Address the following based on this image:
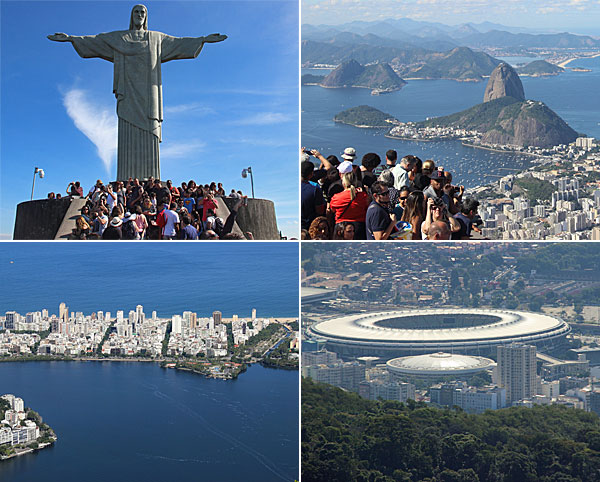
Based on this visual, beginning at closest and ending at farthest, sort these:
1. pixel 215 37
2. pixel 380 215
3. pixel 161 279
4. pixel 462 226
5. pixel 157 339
Answer: 1. pixel 380 215
2. pixel 462 226
3. pixel 215 37
4. pixel 157 339
5. pixel 161 279

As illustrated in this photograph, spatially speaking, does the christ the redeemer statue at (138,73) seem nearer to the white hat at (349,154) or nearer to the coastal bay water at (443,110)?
the white hat at (349,154)

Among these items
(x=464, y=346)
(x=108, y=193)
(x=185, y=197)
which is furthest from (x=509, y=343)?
(x=108, y=193)

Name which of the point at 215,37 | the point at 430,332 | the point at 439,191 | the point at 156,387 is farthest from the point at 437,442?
the point at 215,37

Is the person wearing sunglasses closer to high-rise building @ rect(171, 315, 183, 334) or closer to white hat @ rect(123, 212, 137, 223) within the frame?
white hat @ rect(123, 212, 137, 223)

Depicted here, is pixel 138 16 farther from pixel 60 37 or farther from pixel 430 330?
pixel 430 330

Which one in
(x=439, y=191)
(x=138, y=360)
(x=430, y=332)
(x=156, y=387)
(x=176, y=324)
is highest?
(x=439, y=191)

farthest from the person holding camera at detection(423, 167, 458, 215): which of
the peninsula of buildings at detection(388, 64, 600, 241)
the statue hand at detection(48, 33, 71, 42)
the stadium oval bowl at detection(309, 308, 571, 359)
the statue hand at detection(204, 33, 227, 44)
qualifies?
the stadium oval bowl at detection(309, 308, 571, 359)
